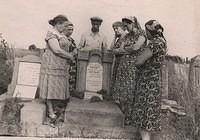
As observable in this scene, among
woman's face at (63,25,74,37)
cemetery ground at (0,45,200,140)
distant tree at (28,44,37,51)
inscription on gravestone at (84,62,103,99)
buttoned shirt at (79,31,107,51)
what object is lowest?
cemetery ground at (0,45,200,140)

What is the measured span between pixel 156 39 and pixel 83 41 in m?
0.86

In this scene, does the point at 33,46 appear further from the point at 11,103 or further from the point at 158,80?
the point at 158,80

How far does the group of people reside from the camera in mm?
4098

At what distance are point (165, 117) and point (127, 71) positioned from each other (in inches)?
28.1

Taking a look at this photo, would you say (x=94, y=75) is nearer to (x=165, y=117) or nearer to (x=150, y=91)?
(x=150, y=91)

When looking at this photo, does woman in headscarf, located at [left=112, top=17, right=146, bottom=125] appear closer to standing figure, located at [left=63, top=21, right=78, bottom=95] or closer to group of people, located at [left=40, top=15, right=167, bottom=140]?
group of people, located at [left=40, top=15, right=167, bottom=140]

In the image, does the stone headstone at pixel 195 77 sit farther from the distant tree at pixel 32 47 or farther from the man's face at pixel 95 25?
the distant tree at pixel 32 47

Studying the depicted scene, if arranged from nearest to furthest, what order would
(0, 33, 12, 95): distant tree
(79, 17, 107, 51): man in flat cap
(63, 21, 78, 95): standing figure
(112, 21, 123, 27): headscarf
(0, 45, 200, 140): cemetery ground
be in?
(0, 45, 200, 140): cemetery ground < (0, 33, 12, 95): distant tree < (63, 21, 78, 95): standing figure < (79, 17, 107, 51): man in flat cap < (112, 21, 123, 27): headscarf

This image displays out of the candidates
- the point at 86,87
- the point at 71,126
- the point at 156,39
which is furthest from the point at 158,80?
the point at 71,126

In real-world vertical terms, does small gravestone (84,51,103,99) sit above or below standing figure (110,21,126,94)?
below

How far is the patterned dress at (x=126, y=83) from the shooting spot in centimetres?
420

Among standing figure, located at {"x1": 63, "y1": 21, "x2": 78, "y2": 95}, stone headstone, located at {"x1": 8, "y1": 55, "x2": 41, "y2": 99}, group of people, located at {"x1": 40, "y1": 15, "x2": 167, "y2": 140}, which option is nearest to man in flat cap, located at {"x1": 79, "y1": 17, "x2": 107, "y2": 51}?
group of people, located at {"x1": 40, "y1": 15, "x2": 167, "y2": 140}

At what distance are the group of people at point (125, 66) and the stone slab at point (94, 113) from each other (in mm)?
94

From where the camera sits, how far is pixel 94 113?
412cm
